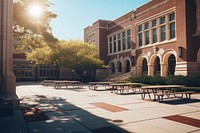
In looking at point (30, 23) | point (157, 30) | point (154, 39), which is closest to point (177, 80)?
point (157, 30)

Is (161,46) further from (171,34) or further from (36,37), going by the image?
(36,37)

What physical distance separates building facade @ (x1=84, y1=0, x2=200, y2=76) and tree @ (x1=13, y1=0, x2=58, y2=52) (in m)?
14.4

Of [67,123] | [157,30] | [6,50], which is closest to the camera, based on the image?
[67,123]

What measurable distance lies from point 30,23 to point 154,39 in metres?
18.9

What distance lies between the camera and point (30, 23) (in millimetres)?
14094

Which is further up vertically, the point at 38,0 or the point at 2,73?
the point at 38,0

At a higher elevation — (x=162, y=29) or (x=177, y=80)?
(x=162, y=29)

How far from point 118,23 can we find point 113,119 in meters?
31.3

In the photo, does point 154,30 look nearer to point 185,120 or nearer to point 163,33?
point 163,33

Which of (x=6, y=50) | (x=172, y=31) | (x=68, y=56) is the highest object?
(x=172, y=31)

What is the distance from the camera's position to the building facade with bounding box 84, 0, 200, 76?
72.5 feet

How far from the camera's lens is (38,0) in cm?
1477

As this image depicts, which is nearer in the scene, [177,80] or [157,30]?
[177,80]

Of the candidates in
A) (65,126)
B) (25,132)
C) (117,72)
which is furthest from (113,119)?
(117,72)
